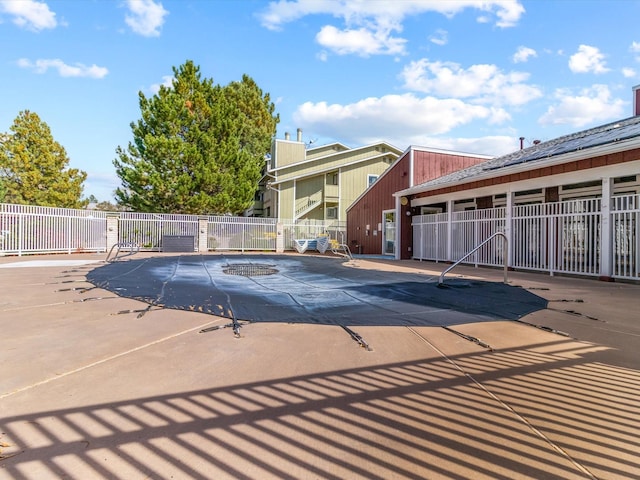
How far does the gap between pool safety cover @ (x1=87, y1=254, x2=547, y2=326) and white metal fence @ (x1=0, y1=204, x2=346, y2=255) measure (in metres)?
9.09

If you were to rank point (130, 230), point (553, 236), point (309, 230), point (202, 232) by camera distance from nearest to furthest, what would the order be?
point (553, 236) → point (130, 230) → point (202, 232) → point (309, 230)

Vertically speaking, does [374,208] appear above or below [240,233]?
above

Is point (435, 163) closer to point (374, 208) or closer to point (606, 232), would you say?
point (374, 208)

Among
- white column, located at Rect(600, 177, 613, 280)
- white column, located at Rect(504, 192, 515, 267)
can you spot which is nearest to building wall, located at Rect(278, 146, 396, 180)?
white column, located at Rect(504, 192, 515, 267)

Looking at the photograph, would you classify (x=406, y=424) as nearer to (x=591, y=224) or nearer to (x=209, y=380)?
(x=209, y=380)

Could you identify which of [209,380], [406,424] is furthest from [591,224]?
[209,380]

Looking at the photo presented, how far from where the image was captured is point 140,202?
65.4ft

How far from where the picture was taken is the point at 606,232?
8484 mm

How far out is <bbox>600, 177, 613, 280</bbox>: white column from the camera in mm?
8484

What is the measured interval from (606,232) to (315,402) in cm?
930

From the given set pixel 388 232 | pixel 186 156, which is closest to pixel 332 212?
pixel 388 232

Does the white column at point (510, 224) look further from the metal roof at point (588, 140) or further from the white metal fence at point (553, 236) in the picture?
the metal roof at point (588, 140)

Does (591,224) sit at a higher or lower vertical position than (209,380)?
higher

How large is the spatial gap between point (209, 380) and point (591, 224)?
1000cm
